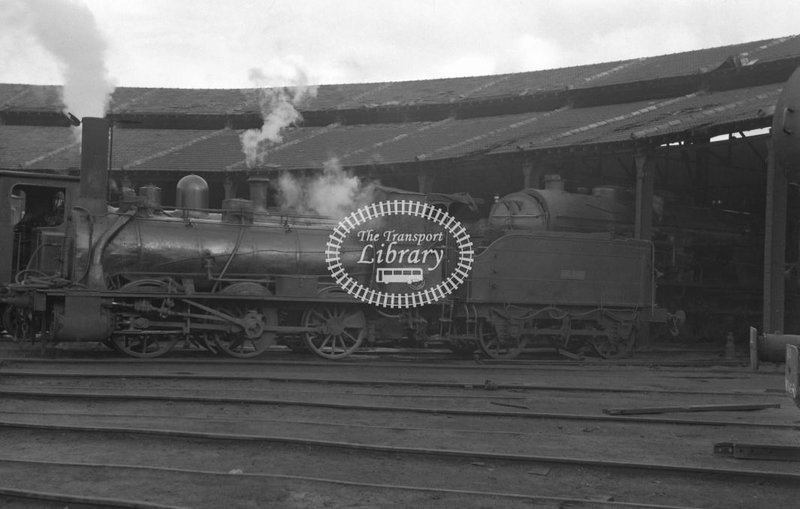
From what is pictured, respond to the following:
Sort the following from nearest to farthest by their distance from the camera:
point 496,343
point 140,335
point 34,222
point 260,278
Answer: point 140,335 < point 34,222 < point 260,278 < point 496,343

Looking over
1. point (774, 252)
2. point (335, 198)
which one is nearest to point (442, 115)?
point (335, 198)

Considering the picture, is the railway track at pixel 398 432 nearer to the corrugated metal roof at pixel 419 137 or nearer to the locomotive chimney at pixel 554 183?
the locomotive chimney at pixel 554 183

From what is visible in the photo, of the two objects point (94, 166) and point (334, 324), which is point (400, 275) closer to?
point (334, 324)

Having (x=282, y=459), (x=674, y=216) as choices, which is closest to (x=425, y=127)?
(x=674, y=216)

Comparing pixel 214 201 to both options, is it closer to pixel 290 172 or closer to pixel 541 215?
pixel 290 172

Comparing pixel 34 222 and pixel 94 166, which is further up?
pixel 94 166

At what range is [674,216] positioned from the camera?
1694 centimetres

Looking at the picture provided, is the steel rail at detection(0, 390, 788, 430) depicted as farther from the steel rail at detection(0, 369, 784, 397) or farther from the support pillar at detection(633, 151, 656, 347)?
the support pillar at detection(633, 151, 656, 347)

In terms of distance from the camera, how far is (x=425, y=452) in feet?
19.7

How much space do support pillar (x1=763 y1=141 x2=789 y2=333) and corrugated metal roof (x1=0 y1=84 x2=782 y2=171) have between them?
1.17 meters

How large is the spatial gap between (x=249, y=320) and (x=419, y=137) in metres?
12.1

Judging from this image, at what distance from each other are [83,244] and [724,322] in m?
14.4

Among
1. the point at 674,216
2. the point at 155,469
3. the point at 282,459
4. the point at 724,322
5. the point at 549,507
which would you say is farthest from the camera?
the point at 724,322

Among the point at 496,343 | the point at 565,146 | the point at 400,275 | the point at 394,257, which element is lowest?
the point at 496,343
